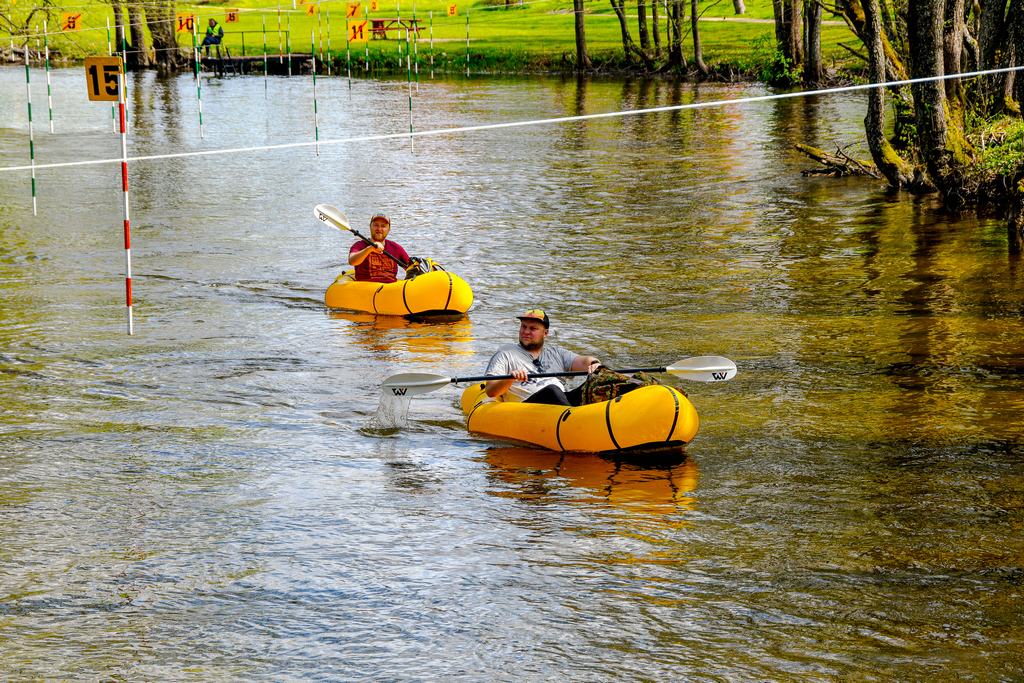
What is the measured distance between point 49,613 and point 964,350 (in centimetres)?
771

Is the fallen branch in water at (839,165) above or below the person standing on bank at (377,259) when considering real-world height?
above

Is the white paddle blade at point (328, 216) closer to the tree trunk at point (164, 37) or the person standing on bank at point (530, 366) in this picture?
the person standing on bank at point (530, 366)

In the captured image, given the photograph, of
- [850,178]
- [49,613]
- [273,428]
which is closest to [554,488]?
[273,428]

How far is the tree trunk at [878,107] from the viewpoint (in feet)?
59.5

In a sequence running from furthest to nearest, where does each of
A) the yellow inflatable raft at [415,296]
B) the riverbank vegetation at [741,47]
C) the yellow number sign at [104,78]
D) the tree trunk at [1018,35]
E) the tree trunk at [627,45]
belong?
the tree trunk at [627,45], the riverbank vegetation at [741,47], the tree trunk at [1018,35], the yellow inflatable raft at [415,296], the yellow number sign at [104,78]

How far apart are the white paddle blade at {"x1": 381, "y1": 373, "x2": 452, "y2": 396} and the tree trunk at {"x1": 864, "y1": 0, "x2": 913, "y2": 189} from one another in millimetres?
10535

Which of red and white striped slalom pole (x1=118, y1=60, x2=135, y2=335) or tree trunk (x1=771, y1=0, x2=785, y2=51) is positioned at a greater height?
tree trunk (x1=771, y1=0, x2=785, y2=51)

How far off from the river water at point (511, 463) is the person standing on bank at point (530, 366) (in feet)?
→ 1.48

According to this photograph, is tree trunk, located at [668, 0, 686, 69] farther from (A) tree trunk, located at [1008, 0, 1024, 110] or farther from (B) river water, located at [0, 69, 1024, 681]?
(A) tree trunk, located at [1008, 0, 1024, 110]

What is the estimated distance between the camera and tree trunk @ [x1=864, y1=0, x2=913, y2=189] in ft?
59.5

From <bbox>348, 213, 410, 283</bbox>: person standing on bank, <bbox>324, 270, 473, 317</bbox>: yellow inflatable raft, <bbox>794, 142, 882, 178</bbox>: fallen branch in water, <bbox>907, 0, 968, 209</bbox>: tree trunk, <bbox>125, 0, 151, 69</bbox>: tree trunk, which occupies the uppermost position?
<bbox>125, 0, 151, 69</bbox>: tree trunk

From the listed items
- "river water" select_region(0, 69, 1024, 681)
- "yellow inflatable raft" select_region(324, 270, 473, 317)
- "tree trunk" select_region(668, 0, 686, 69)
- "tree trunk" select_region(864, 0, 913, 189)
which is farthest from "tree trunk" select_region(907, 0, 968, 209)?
"tree trunk" select_region(668, 0, 686, 69)

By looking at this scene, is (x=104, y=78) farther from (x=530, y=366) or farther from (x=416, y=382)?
(x=530, y=366)

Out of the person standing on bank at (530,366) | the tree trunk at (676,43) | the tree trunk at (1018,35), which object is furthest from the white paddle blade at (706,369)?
the tree trunk at (676,43)
